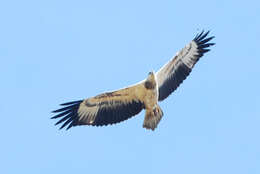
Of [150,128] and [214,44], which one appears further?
[214,44]

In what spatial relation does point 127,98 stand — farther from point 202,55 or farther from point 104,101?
point 202,55

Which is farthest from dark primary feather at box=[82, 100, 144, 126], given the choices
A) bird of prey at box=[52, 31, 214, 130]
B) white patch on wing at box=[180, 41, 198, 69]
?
white patch on wing at box=[180, 41, 198, 69]

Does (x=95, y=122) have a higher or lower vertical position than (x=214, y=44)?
lower

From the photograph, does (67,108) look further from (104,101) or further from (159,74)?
(159,74)

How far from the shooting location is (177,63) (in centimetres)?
1678

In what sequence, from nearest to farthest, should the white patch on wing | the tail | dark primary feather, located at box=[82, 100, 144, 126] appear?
the tail → dark primary feather, located at box=[82, 100, 144, 126] → the white patch on wing

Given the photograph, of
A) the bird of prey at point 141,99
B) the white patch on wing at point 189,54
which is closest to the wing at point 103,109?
the bird of prey at point 141,99

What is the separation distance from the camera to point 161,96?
54.6 ft

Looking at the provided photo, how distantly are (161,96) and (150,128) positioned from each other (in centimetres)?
98

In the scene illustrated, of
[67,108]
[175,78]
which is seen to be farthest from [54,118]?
[175,78]

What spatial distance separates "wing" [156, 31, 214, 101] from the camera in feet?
54.9

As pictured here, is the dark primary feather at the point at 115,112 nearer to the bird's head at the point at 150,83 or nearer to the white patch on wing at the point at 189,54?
the bird's head at the point at 150,83

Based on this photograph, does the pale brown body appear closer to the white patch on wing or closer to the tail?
the tail

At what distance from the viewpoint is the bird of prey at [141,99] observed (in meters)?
16.2
